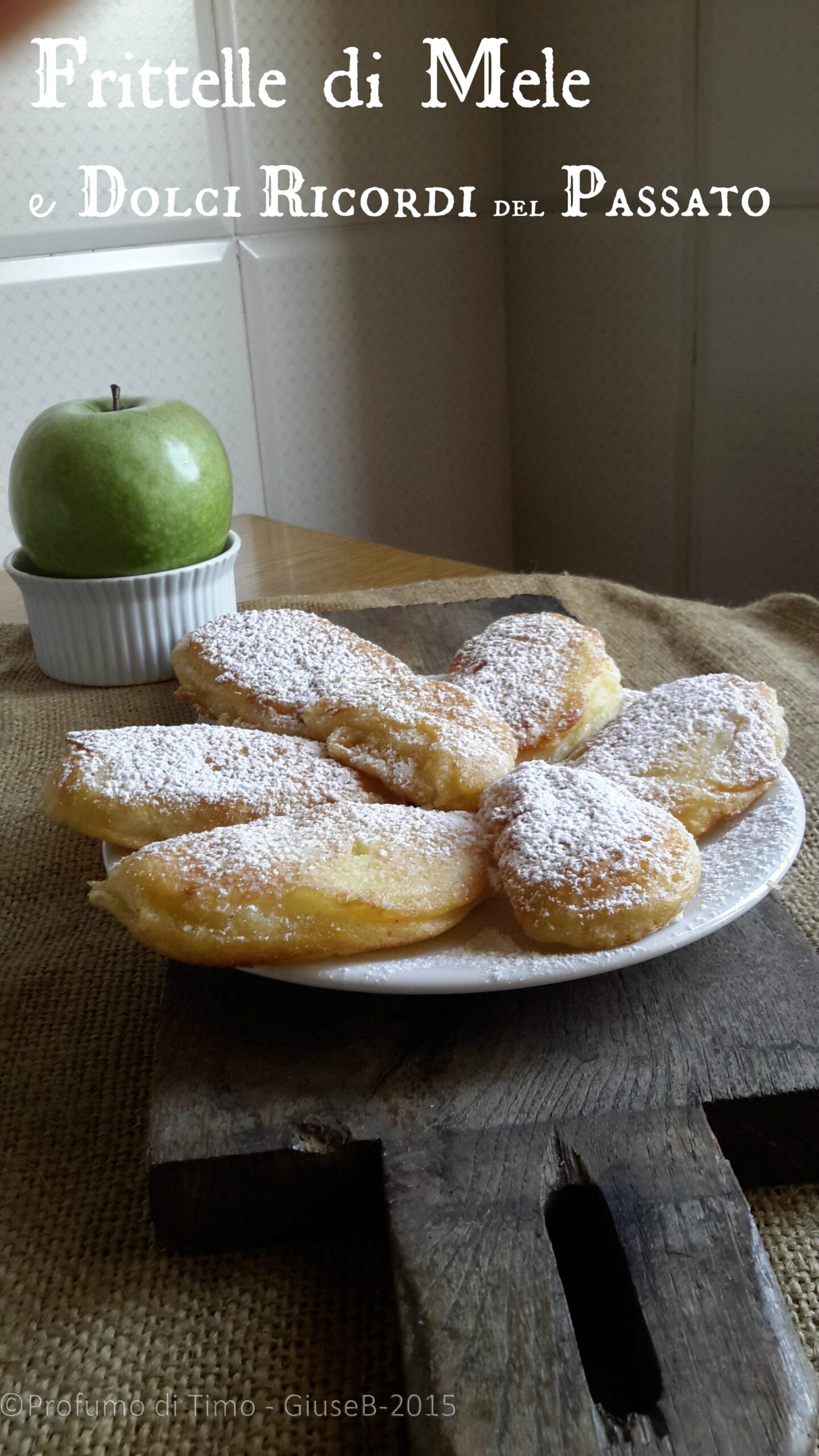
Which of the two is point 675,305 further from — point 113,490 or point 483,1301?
point 483,1301

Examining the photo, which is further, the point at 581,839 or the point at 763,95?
the point at 763,95

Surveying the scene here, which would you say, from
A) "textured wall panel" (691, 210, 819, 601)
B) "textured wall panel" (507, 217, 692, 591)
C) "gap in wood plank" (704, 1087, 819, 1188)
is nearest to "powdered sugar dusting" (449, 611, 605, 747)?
"gap in wood plank" (704, 1087, 819, 1188)

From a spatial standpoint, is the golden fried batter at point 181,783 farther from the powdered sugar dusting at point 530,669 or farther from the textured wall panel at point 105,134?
the textured wall panel at point 105,134

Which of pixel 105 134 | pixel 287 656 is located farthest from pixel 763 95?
pixel 287 656

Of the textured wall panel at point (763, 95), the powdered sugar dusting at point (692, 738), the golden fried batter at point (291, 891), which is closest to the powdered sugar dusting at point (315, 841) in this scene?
the golden fried batter at point (291, 891)

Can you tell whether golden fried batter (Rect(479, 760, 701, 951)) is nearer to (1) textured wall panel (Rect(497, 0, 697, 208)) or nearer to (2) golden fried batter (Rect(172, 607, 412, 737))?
(2) golden fried batter (Rect(172, 607, 412, 737))
